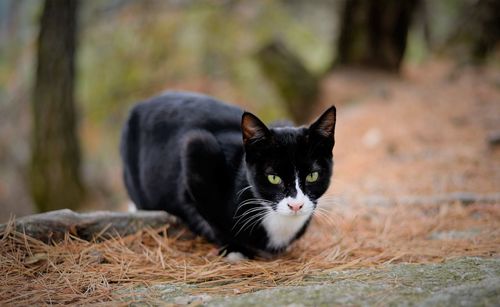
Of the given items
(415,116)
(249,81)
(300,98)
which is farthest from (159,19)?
(415,116)

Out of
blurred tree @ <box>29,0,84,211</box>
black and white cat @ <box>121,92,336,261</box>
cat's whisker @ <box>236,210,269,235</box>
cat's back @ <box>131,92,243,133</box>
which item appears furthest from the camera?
blurred tree @ <box>29,0,84,211</box>

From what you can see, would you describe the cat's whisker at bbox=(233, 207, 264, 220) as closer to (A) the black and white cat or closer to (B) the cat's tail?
(A) the black and white cat

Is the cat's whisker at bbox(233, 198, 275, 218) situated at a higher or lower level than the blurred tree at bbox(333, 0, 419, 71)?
lower

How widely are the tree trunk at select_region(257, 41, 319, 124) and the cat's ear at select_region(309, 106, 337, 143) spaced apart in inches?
174

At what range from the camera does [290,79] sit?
7.04 meters

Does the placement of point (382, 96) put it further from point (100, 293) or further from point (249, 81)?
point (100, 293)

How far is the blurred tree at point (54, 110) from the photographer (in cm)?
476

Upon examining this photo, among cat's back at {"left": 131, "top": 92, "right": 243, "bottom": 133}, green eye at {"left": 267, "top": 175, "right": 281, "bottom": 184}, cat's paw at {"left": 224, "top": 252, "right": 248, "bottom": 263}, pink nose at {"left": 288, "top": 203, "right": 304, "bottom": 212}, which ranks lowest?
cat's paw at {"left": 224, "top": 252, "right": 248, "bottom": 263}

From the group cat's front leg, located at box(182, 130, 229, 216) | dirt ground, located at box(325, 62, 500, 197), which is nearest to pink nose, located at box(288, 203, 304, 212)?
cat's front leg, located at box(182, 130, 229, 216)

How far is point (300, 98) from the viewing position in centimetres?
699

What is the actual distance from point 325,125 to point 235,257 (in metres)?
0.89

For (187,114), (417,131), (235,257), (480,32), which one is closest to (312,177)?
(235,257)

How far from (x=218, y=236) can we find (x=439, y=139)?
339cm

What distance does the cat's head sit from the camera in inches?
96.0
